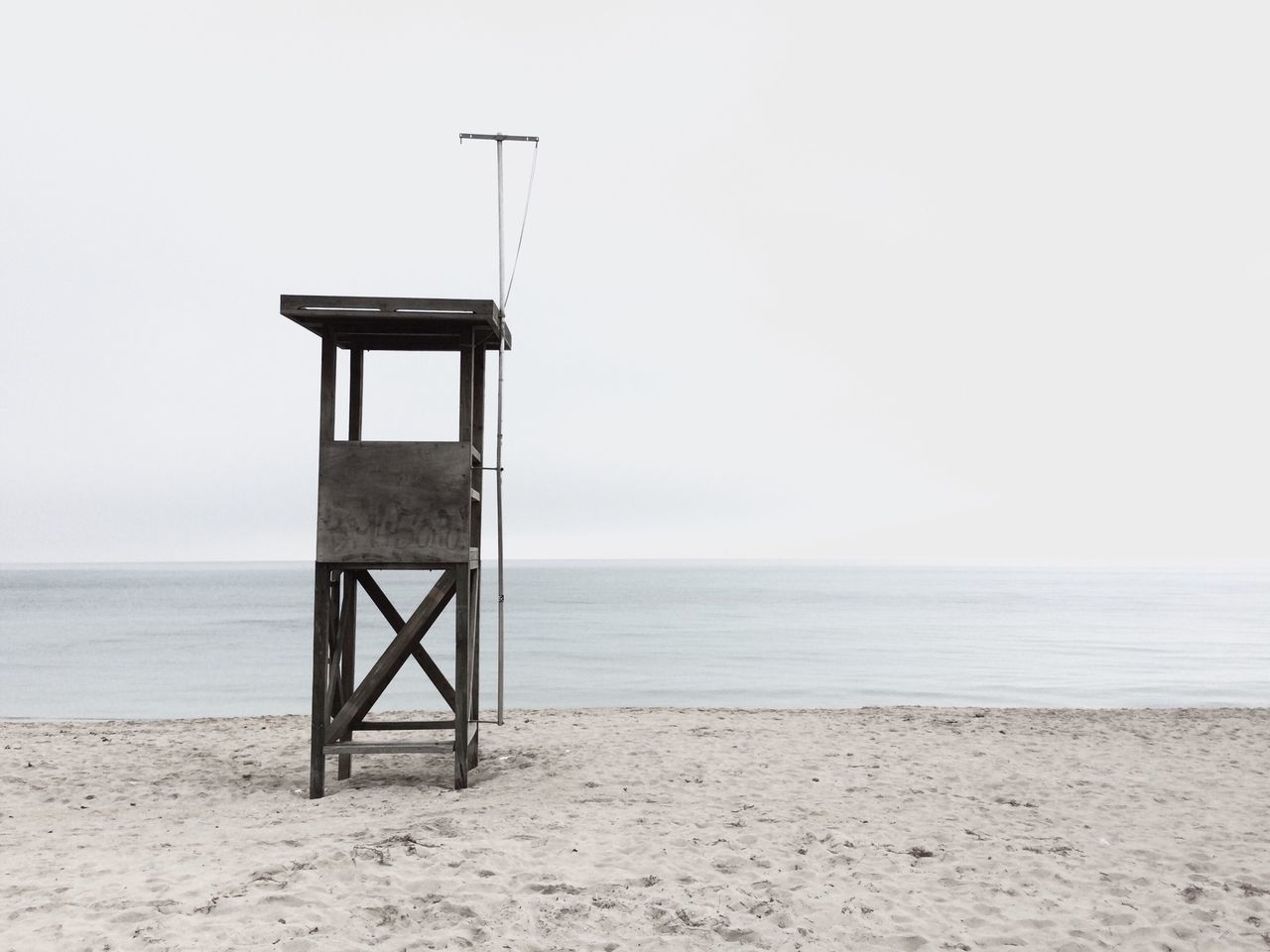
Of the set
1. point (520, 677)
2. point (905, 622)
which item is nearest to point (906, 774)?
point (520, 677)

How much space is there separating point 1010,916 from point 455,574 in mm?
4953

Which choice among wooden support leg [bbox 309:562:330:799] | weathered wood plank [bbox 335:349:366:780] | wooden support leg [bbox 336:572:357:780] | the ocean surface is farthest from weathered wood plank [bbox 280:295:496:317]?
the ocean surface

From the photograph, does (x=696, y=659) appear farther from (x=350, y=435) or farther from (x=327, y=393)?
(x=327, y=393)

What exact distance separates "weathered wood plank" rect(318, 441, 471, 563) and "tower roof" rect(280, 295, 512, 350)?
1.04 metres

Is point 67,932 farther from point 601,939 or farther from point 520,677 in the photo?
point 520,677

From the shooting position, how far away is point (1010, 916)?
17.8 ft

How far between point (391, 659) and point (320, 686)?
2.06 feet

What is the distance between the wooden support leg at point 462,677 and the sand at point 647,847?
0.97 feet

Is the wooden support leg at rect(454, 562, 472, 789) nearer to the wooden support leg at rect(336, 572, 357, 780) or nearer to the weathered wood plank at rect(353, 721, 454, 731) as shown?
the weathered wood plank at rect(353, 721, 454, 731)

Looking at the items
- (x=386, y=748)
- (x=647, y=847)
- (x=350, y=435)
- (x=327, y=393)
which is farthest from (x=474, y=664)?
(x=647, y=847)

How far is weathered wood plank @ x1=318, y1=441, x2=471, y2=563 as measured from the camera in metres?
8.16

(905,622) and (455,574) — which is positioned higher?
(455,574)

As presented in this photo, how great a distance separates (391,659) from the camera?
335 inches

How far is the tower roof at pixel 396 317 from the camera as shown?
806cm
